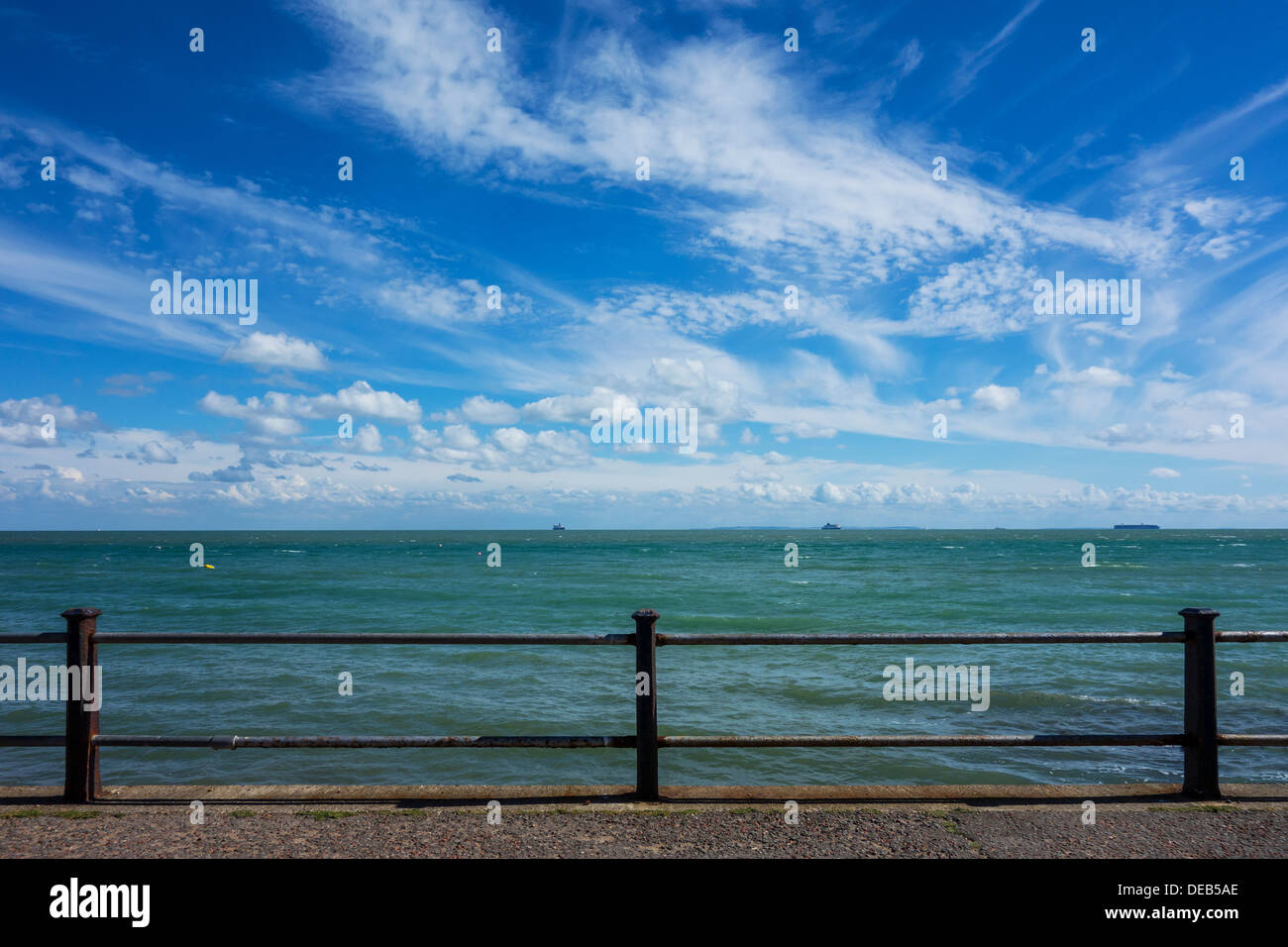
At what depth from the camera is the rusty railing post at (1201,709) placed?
463 cm

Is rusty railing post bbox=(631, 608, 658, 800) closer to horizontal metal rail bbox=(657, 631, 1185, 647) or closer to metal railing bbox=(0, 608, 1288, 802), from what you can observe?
metal railing bbox=(0, 608, 1288, 802)

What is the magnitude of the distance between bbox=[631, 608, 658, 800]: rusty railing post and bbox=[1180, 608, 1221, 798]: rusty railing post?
3185 mm

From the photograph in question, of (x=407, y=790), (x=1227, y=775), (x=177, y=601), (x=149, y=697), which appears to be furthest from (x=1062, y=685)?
(x=177, y=601)

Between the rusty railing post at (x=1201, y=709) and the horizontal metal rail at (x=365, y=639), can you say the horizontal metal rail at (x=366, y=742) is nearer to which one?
the horizontal metal rail at (x=365, y=639)

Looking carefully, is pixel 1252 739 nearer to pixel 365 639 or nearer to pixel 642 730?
pixel 642 730

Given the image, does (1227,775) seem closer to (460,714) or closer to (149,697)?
(460,714)

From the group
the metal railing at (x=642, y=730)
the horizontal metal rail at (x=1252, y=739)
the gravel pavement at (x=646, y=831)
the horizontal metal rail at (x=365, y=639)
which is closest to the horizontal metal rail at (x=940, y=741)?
the metal railing at (x=642, y=730)

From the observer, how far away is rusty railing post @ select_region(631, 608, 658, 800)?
462 cm

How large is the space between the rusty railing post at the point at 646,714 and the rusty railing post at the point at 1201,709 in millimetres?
3185

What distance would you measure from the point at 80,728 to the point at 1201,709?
22.1 feet

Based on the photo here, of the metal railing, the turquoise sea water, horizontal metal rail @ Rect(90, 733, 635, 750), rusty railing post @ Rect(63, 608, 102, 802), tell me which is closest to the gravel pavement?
rusty railing post @ Rect(63, 608, 102, 802)

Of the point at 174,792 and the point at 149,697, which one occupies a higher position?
the point at 174,792
